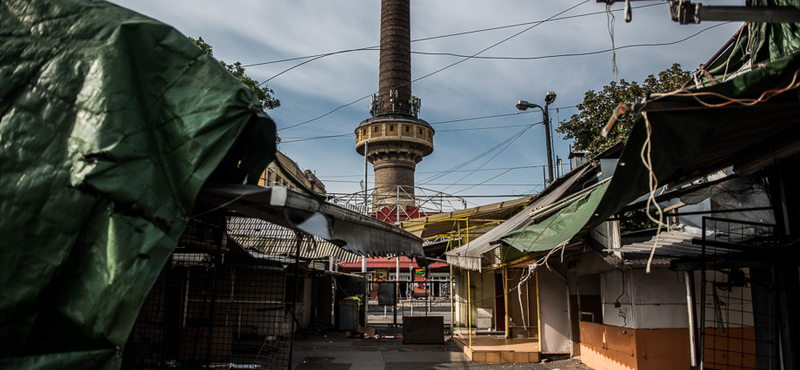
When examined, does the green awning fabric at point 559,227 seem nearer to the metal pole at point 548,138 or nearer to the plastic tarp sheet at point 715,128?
the plastic tarp sheet at point 715,128

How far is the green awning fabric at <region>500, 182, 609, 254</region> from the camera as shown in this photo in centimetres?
550

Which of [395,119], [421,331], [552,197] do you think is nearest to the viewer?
[552,197]

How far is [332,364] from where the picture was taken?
11.4 m

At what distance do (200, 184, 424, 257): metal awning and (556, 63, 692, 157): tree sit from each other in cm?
1188

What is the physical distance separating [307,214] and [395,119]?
127ft

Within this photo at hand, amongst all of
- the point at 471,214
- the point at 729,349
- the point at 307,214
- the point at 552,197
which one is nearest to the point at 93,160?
the point at 307,214

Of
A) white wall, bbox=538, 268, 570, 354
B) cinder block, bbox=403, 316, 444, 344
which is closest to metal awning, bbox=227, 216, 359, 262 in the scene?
cinder block, bbox=403, 316, 444, 344

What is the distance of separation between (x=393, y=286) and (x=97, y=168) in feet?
56.9

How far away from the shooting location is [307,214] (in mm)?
4285

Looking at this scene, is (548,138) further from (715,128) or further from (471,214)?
(715,128)

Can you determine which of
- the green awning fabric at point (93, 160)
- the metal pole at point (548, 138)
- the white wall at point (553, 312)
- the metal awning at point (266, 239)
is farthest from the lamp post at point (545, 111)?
the green awning fabric at point (93, 160)

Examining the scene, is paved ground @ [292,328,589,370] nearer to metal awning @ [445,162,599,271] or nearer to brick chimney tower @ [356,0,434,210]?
metal awning @ [445,162,599,271]

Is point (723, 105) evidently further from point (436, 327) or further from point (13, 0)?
point (436, 327)

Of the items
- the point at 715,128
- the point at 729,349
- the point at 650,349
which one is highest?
the point at 715,128
